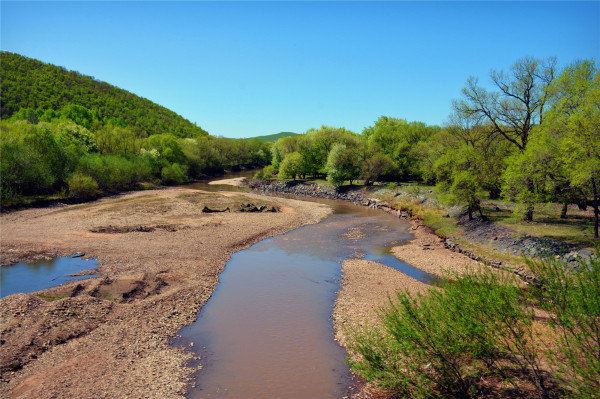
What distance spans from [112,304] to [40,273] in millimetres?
9862

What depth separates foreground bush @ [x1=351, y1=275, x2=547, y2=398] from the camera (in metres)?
10.8

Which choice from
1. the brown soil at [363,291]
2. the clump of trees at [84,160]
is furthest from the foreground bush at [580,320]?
the clump of trees at [84,160]

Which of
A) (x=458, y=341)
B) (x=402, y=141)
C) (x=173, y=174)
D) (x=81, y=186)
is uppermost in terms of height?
(x=402, y=141)

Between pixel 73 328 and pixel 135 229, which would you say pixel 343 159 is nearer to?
pixel 135 229

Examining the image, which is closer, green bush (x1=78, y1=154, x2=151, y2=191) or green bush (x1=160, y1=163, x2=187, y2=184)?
green bush (x1=78, y1=154, x2=151, y2=191)

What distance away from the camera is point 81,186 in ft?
189

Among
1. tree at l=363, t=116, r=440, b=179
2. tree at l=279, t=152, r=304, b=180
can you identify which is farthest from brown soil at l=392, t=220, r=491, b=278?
tree at l=279, t=152, r=304, b=180

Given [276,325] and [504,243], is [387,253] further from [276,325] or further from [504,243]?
[276,325]

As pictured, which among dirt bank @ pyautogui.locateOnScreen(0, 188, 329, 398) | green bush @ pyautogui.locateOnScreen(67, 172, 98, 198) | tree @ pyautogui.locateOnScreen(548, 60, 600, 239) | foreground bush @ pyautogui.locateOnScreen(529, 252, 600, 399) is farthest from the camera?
green bush @ pyautogui.locateOnScreen(67, 172, 98, 198)

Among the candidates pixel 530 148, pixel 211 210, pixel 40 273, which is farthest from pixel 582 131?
pixel 211 210

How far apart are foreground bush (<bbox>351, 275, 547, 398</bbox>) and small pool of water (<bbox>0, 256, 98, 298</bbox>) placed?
22.2m

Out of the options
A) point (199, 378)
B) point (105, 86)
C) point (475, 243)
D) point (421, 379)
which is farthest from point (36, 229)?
point (105, 86)

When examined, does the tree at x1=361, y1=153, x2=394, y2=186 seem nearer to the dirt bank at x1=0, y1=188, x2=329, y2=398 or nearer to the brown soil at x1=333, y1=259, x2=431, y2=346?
the dirt bank at x1=0, y1=188, x2=329, y2=398

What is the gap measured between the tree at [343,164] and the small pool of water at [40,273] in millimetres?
50865
